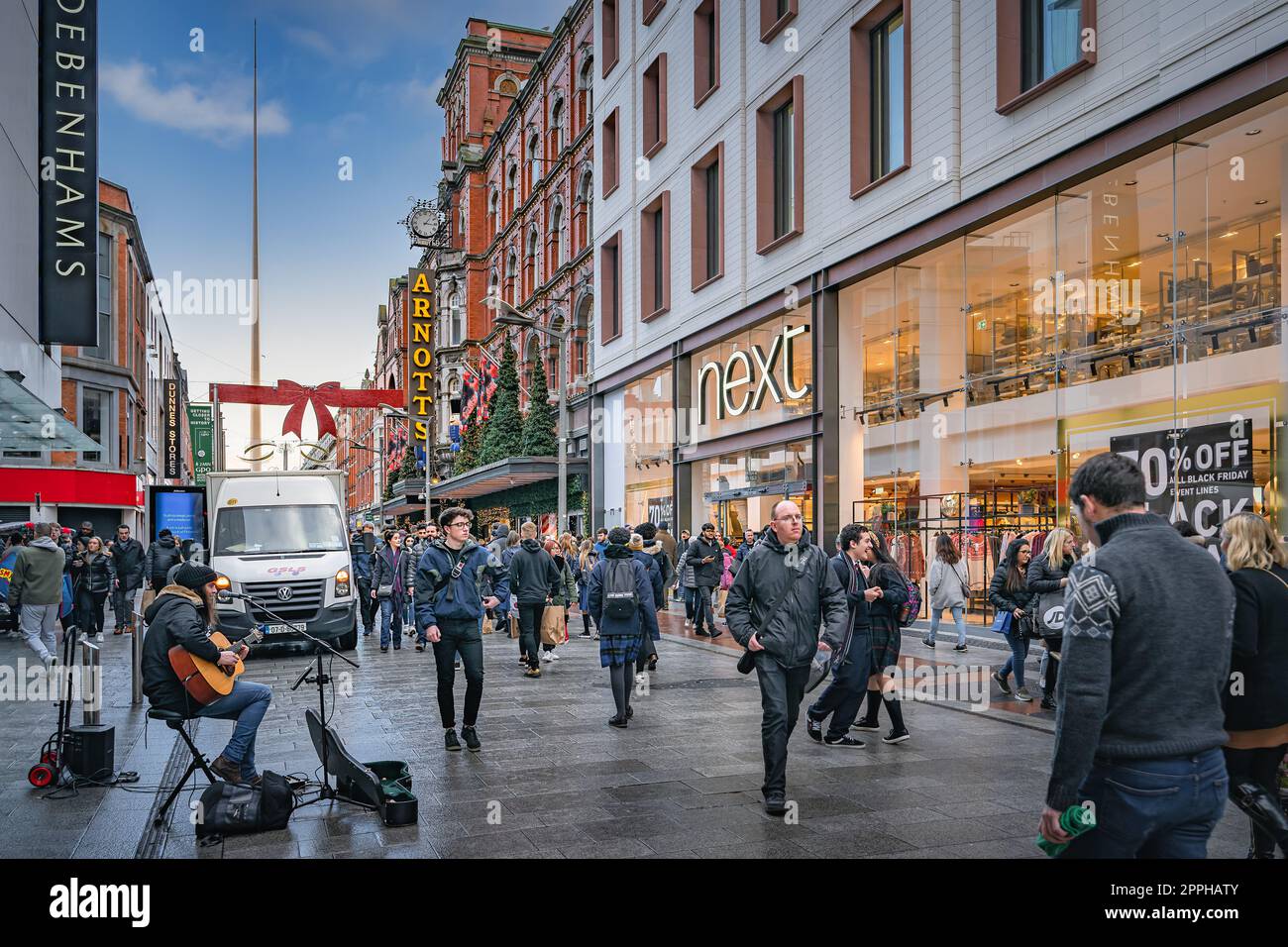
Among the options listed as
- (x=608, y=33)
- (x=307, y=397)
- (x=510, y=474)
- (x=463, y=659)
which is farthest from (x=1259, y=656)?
(x=307, y=397)

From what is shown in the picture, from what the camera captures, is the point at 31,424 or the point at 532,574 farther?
the point at 532,574

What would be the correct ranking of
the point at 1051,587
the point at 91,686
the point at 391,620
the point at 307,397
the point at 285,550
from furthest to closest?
the point at 307,397, the point at 391,620, the point at 285,550, the point at 1051,587, the point at 91,686

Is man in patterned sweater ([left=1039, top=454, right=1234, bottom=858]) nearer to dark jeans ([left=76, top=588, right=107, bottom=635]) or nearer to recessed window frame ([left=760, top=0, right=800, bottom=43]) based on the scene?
dark jeans ([left=76, top=588, right=107, bottom=635])

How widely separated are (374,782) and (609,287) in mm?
27275

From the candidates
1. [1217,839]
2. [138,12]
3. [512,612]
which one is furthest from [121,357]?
[1217,839]

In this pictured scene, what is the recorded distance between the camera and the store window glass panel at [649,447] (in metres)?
28.1

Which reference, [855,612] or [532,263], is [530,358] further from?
[855,612]

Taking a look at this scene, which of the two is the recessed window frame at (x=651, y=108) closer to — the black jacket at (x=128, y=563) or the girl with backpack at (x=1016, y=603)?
the black jacket at (x=128, y=563)

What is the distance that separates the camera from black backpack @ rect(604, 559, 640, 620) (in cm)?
997

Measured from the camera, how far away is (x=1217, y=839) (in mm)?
5848

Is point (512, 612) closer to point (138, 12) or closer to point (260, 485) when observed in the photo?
point (260, 485)

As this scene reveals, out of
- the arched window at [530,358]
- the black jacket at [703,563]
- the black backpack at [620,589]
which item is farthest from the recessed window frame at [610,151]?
the black backpack at [620,589]

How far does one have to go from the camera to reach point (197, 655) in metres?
6.27

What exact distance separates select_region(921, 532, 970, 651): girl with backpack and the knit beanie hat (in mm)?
10710
